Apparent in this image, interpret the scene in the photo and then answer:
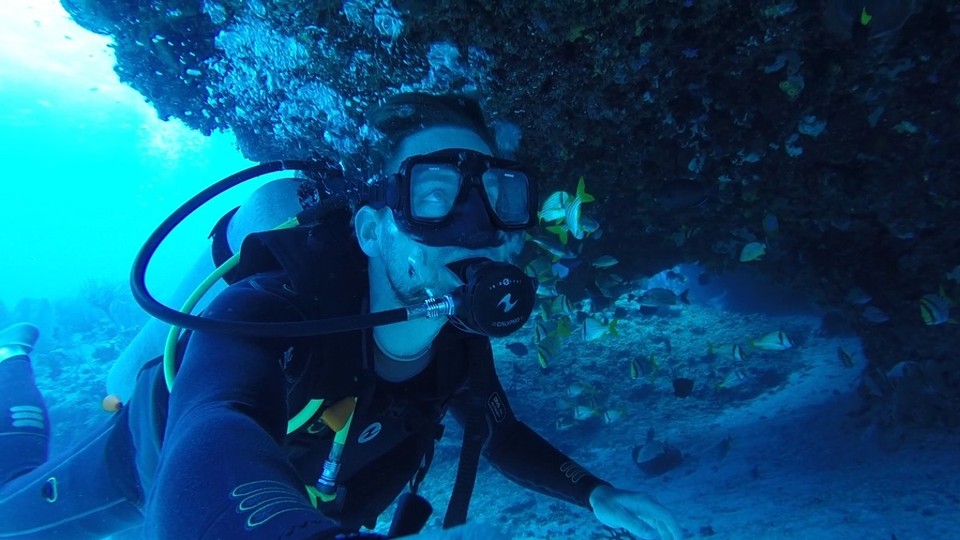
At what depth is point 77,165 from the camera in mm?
68562

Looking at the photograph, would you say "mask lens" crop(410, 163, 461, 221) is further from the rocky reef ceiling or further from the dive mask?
the rocky reef ceiling

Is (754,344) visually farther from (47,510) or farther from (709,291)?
(709,291)

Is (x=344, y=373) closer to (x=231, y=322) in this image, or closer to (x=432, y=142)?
(x=231, y=322)

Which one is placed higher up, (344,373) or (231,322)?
(231,322)

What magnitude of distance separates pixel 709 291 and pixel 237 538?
51.2 ft

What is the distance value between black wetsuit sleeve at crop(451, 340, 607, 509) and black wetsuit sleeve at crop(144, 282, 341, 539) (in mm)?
1531

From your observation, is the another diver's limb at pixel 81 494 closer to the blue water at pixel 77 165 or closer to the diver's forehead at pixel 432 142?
the diver's forehead at pixel 432 142

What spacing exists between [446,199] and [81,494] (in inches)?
149

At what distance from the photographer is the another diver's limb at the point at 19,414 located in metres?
4.47

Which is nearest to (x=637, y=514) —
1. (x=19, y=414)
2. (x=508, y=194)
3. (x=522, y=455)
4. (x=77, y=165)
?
(x=522, y=455)

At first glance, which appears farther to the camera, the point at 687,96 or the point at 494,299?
the point at 687,96

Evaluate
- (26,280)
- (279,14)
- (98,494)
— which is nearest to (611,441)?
(98,494)

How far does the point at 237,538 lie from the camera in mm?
1157

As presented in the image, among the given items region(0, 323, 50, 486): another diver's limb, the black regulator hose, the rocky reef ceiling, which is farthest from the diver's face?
region(0, 323, 50, 486): another diver's limb
